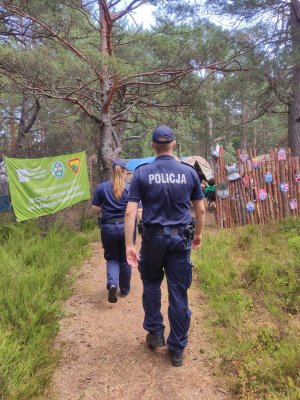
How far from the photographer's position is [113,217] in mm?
4254

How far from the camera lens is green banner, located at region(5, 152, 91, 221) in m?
6.65

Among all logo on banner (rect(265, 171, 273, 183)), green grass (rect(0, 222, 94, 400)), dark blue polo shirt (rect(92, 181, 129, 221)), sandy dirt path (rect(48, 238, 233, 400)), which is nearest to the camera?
green grass (rect(0, 222, 94, 400))

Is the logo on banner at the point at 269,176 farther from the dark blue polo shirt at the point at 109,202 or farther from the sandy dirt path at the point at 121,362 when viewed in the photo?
the dark blue polo shirt at the point at 109,202

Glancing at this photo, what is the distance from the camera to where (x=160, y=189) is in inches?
111

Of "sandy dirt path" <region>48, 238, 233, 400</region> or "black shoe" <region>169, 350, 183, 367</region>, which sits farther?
"black shoe" <region>169, 350, 183, 367</region>

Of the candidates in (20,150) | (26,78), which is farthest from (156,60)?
(20,150)

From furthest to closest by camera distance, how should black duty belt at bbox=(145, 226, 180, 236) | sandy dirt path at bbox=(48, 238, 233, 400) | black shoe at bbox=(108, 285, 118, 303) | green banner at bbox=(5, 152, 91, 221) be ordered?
1. green banner at bbox=(5, 152, 91, 221)
2. black shoe at bbox=(108, 285, 118, 303)
3. black duty belt at bbox=(145, 226, 180, 236)
4. sandy dirt path at bbox=(48, 238, 233, 400)

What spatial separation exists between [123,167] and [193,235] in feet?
5.36

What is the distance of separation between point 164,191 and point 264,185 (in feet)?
19.5

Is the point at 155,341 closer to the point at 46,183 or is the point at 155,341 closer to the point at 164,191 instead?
the point at 164,191

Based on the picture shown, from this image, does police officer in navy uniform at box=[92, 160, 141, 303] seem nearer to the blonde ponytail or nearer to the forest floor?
the blonde ponytail

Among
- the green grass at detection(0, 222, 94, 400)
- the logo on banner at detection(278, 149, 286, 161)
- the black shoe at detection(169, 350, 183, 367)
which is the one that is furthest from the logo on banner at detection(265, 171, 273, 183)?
the black shoe at detection(169, 350, 183, 367)

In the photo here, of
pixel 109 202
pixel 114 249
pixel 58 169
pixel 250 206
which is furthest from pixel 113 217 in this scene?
pixel 250 206

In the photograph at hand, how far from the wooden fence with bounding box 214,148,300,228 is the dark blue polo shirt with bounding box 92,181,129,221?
4.67 meters
